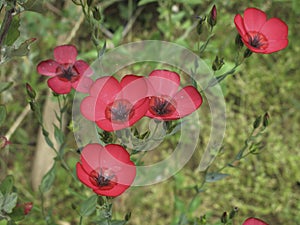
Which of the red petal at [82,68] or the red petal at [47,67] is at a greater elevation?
the red petal at [47,67]

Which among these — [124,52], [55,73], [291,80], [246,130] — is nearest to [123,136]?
[55,73]

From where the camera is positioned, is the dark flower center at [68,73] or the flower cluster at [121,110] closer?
the flower cluster at [121,110]

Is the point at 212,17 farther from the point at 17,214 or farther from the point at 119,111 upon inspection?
the point at 17,214

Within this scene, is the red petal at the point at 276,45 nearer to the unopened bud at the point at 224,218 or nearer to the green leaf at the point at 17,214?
the unopened bud at the point at 224,218

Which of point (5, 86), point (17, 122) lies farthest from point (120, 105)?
point (17, 122)

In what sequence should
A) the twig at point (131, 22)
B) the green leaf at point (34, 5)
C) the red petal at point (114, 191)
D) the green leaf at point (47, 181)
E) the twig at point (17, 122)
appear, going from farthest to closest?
the twig at point (131, 22)
the twig at point (17, 122)
the green leaf at point (47, 181)
the green leaf at point (34, 5)
the red petal at point (114, 191)

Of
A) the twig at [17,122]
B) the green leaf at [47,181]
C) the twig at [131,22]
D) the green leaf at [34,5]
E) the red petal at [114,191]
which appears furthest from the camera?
the twig at [131,22]

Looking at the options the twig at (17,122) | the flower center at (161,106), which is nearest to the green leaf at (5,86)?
the flower center at (161,106)
